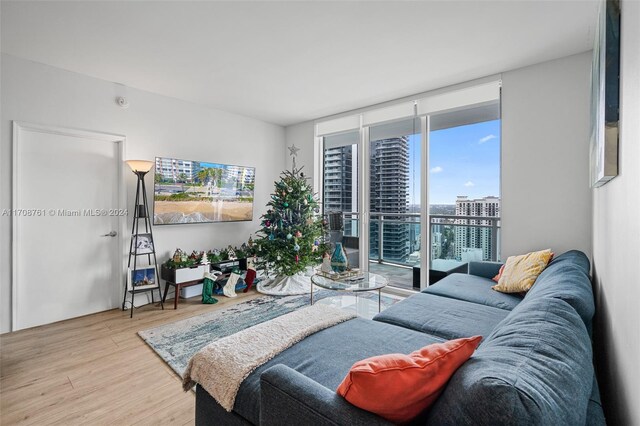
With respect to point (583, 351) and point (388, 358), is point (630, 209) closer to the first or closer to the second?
point (583, 351)

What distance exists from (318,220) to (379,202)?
3.11 feet

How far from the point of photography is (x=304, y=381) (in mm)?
1080

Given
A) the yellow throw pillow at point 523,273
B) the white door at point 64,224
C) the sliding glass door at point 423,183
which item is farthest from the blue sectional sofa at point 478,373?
the white door at point 64,224

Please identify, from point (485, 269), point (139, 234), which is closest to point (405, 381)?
point (485, 269)

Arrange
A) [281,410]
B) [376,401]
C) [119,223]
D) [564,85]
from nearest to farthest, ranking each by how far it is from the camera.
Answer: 1. [376,401]
2. [281,410]
3. [564,85]
4. [119,223]

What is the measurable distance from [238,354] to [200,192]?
312 centimetres

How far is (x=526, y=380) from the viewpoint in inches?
28.4

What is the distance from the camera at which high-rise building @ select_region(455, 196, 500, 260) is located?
12.2 feet

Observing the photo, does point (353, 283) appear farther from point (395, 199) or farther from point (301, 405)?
point (301, 405)

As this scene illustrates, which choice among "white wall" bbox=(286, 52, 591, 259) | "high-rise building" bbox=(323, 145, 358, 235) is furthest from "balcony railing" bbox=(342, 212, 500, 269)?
"white wall" bbox=(286, 52, 591, 259)

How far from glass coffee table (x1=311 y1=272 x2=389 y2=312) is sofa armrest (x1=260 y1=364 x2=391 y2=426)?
5.77 feet

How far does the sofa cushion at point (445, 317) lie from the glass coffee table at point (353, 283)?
525 millimetres

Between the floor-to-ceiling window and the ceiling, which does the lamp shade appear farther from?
the floor-to-ceiling window

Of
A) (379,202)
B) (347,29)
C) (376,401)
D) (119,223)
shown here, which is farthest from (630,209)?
(119,223)
